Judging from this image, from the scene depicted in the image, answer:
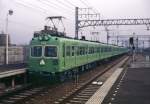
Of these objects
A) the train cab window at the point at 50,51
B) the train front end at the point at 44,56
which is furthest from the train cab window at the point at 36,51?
the train cab window at the point at 50,51

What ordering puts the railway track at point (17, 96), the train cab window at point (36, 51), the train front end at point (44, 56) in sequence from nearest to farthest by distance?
the railway track at point (17, 96) < the train front end at point (44, 56) < the train cab window at point (36, 51)

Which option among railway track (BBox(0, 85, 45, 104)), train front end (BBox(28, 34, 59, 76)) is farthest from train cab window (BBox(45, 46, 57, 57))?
railway track (BBox(0, 85, 45, 104))

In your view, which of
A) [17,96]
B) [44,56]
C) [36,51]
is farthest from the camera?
[36,51]

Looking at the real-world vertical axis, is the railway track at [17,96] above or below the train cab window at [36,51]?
below

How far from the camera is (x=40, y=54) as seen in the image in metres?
20.3

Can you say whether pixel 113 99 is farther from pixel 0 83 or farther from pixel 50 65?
pixel 0 83

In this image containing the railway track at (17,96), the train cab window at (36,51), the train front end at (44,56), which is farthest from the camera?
the train cab window at (36,51)

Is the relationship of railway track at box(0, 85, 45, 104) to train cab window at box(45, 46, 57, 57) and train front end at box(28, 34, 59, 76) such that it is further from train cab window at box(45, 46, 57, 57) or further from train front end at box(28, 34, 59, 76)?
train cab window at box(45, 46, 57, 57)

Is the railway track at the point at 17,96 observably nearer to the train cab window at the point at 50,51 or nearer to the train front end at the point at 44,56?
the train front end at the point at 44,56

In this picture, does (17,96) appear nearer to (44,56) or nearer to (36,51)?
(44,56)

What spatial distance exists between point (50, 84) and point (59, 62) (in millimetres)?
1953

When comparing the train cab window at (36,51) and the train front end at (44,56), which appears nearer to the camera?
the train front end at (44,56)

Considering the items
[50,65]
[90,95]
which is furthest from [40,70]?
[90,95]

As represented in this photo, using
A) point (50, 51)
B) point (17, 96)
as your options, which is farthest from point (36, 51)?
point (17, 96)
